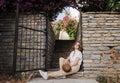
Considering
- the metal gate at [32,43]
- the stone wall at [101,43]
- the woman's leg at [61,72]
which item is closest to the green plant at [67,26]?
the metal gate at [32,43]

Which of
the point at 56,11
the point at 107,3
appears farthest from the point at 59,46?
the point at 107,3

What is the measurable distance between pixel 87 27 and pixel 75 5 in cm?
123

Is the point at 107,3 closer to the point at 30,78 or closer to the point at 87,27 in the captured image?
the point at 87,27

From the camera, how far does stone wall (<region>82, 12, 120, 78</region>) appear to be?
814cm

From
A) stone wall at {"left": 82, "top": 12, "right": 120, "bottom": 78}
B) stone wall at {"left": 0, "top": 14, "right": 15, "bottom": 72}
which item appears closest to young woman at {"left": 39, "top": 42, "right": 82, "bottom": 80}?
stone wall at {"left": 82, "top": 12, "right": 120, "bottom": 78}

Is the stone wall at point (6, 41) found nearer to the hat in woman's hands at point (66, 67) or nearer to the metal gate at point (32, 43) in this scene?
the metal gate at point (32, 43)

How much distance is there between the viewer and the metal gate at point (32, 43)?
8695 millimetres

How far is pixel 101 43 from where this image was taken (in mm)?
8266

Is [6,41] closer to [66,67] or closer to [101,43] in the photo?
[66,67]

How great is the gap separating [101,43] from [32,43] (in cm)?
200

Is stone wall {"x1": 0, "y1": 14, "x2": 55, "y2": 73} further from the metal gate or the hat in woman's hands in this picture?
the hat in woman's hands

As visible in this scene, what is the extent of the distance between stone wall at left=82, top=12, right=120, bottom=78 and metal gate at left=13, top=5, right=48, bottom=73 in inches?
50.0

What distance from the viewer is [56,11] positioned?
9.52 meters

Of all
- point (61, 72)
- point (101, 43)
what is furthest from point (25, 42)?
point (101, 43)
